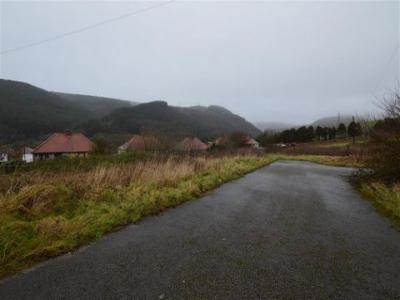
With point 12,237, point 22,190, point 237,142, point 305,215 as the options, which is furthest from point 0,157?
point 237,142

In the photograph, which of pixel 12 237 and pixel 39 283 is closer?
pixel 39 283

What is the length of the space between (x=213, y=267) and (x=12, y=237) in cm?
310

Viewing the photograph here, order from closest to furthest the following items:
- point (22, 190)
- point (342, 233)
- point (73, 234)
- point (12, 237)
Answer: point (12, 237)
point (73, 234)
point (342, 233)
point (22, 190)

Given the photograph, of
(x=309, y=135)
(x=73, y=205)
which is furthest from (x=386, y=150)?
(x=309, y=135)

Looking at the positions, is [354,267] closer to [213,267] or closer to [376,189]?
[213,267]

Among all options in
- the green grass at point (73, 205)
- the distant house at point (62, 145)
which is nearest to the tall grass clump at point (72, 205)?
the green grass at point (73, 205)

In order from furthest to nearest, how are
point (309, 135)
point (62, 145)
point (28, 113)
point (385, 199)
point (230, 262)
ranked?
point (309, 135) → point (28, 113) → point (62, 145) → point (385, 199) → point (230, 262)

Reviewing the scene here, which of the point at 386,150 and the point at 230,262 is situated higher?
the point at 386,150

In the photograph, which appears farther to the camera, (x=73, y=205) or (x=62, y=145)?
(x=62, y=145)

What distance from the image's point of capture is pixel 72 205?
570 cm

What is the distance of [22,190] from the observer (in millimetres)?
5336

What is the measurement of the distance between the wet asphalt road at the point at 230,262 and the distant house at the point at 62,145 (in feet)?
147

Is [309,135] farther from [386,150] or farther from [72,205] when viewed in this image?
[72,205]

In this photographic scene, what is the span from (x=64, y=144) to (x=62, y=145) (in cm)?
40
